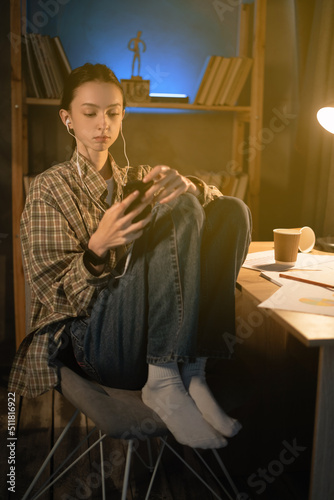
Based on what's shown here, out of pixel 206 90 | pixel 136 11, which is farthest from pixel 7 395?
pixel 136 11

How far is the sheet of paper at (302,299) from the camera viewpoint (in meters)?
1.06

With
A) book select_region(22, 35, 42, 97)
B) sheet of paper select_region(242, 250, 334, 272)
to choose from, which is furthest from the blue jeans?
book select_region(22, 35, 42, 97)

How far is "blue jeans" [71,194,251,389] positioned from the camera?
1104 millimetres

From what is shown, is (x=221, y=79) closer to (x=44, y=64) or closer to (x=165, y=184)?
(x=44, y=64)

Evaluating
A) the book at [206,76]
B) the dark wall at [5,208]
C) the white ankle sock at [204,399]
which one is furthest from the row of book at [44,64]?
the white ankle sock at [204,399]

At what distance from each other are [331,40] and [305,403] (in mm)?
1740

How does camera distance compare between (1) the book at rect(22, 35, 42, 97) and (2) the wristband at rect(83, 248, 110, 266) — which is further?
(1) the book at rect(22, 35, 42, 97)

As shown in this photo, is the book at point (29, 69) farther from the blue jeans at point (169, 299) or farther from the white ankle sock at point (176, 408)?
the white ankle sock at point (176, 408)

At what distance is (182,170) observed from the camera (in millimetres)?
2688

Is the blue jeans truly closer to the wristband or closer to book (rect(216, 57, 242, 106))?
the wristband

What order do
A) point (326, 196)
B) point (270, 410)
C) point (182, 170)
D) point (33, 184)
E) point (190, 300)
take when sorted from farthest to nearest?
point (182, 170) → point (326, 196) → point (270, 410) → point (33, 184) → point (190, 300)

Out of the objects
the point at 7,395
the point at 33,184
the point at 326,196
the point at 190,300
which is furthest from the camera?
the point at 326,196

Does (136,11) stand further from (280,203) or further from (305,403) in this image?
(305,403)

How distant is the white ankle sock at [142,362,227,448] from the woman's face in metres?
0.77
